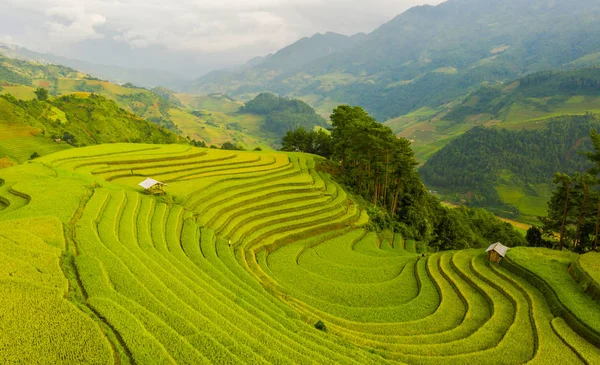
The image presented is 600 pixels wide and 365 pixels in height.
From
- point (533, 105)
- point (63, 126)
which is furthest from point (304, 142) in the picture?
point (533, 105)

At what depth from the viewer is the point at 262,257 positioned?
2150 cm

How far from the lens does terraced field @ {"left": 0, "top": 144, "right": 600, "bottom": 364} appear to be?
9.28m

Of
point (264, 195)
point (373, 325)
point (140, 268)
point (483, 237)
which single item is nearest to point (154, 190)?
point (264, 195)

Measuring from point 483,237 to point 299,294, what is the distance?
40791 millimetres

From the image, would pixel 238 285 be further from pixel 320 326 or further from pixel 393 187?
pixel 393 187

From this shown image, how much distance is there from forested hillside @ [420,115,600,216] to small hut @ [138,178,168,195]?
98.1m

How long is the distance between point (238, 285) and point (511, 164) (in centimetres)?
13211

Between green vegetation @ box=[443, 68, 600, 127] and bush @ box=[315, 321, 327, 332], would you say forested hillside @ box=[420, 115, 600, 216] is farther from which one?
bush @ box=[315, 321, 327, 332]

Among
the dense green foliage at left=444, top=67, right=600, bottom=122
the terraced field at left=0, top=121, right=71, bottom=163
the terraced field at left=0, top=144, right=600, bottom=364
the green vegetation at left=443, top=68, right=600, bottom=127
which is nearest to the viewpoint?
the terraced field at left=0, top=144, right=600, bottom=364

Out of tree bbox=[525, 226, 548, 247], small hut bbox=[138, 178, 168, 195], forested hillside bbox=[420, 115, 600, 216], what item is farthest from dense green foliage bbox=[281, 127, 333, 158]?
forested hillside bbox=[420, 115, 600, 216]

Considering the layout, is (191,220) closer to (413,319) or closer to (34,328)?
(34,328)

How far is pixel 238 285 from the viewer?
1498 cm

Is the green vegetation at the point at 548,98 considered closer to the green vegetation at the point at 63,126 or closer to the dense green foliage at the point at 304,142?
the dense green foliage at the point at 304,142

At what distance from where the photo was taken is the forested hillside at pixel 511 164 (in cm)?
10106
